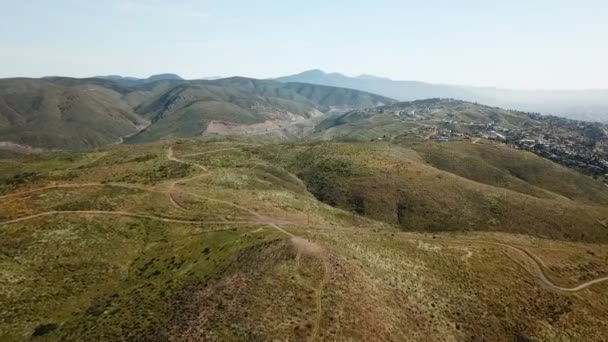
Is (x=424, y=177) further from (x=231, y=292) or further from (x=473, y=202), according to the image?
(x=231, y=292)

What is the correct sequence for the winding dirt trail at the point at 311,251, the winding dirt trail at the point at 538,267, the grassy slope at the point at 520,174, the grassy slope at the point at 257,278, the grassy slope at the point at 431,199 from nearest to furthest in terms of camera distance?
the winding dirt trail at the point at 311,251 < the grassy slope at the point at 257,278 < the winding dirt trail at the point at 538,267 < the grassy slope at the point at 431,199 < the grassy slope at the point at 520,174

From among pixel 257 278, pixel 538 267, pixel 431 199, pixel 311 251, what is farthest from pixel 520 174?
pixel 257 278

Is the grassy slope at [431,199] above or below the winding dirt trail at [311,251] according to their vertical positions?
below

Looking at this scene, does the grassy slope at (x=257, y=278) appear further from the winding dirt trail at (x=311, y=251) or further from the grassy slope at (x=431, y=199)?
the grassy slope at (x=431, y=199)

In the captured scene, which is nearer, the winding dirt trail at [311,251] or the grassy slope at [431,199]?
the winding dirt trail at [311,251]

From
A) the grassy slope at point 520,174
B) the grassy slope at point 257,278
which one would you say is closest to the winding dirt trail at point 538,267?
the grassy slope at point 257,278

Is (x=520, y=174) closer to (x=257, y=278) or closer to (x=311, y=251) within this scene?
(x=311, y=251)

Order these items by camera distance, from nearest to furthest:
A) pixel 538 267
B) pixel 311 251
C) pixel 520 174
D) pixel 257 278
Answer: pixel 257 278 → pixel 311 251 → pixel 538 267 → pixel 520 174

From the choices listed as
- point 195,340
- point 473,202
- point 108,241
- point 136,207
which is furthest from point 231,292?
point 473,202
